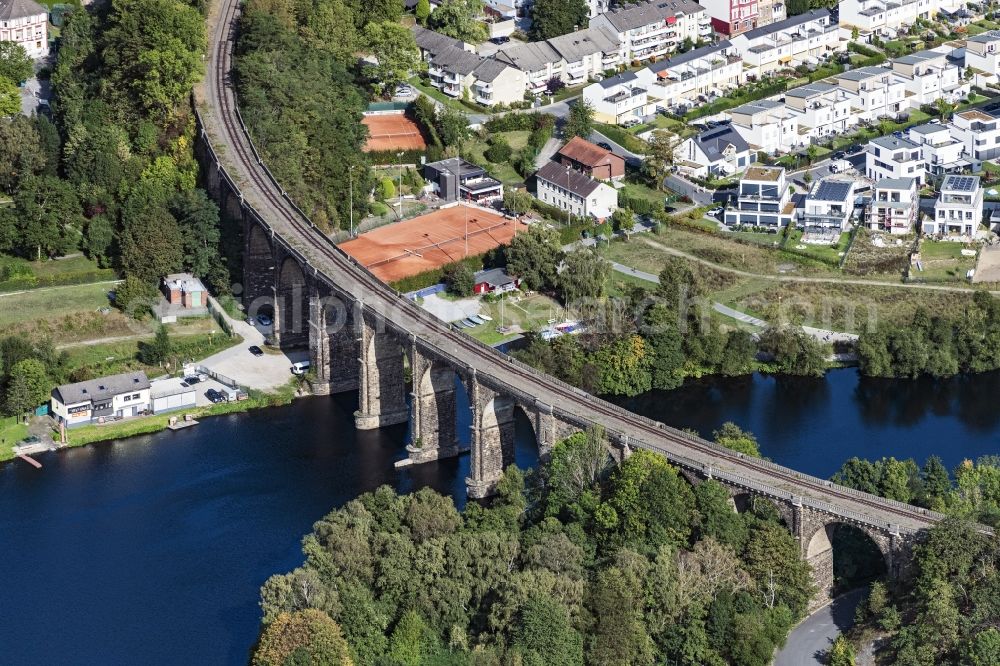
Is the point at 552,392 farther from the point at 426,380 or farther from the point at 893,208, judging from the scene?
the point at 893,208

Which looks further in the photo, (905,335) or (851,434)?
(905,335)

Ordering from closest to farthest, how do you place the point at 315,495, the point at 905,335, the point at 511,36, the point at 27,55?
1. the point at 315,495
2. the point at 905,335
3. the point at 27,55
4. the point at 511,36

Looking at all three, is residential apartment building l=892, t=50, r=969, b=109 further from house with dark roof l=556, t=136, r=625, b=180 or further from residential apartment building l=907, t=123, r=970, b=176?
house with dark roof l=556, t=136, r=625, b=180

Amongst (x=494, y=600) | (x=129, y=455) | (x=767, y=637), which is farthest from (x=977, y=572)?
(x=129, y=455)

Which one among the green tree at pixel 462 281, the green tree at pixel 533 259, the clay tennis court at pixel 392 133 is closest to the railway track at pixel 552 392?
the green tree at pixel 462 281

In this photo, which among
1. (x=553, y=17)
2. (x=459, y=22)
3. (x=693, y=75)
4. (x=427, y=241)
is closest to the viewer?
(x=427, y=241)

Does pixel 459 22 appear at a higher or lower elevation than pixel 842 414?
higher

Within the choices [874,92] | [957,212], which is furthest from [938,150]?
[874,92]

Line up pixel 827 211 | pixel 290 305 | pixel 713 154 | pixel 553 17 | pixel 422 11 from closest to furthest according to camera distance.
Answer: pixel 290 305 < pixel 827 211 < pixel 713 154 < pixel 553 17 < pixel 422 11

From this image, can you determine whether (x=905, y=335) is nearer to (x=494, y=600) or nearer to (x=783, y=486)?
(x=783, y=486)
